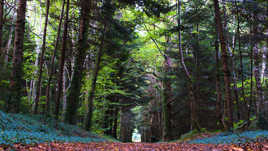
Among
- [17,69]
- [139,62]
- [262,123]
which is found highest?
[139,62]

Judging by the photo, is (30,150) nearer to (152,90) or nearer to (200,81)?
(200,81)

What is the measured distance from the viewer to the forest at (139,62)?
1020cm

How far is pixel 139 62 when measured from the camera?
1975 cm

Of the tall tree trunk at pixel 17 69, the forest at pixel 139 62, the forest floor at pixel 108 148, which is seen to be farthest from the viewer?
the forest at pixel 139 62

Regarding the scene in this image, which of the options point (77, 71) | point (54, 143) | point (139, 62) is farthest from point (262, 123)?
point (139, 62)

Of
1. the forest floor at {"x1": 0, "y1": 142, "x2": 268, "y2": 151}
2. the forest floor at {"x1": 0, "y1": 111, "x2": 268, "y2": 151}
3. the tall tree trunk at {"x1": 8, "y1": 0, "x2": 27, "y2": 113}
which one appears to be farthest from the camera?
the tall tree trunk at {"x1": 8, "y1": 0, "x2": 27, "y2": 113}

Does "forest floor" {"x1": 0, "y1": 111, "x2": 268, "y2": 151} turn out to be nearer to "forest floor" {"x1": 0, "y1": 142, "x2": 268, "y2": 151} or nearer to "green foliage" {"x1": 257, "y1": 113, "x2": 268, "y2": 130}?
"forest floor" {"x1": 0, "y1": 142, "x2": 268, "y2": 151}

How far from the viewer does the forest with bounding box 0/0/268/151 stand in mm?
10203

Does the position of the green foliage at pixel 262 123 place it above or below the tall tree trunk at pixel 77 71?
below

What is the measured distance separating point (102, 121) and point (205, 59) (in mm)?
11454

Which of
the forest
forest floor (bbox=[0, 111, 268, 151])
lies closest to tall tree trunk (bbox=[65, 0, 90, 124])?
the forest

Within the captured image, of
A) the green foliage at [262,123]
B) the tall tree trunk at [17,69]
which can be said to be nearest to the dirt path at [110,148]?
the tall tree trunk at [17,69]

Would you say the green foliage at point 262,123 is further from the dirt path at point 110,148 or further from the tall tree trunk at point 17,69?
the tall tree trunk at point 17,69

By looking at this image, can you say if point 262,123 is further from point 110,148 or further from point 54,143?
point 54,143
